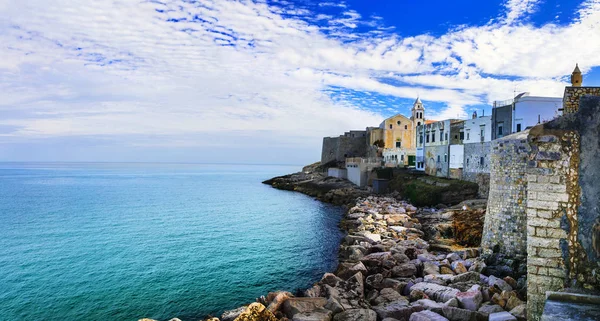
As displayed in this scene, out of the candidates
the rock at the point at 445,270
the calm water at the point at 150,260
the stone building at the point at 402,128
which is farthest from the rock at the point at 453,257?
the stone building at the point at 402,128

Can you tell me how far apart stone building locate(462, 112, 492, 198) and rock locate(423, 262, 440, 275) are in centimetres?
1773

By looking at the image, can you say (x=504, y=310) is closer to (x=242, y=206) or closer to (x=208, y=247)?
(x=208, y=247)

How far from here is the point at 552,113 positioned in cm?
2981

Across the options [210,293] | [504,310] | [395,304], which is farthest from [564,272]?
[210,293]

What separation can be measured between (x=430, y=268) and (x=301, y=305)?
6766mm

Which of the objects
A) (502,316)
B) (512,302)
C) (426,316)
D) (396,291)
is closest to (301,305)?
(396,291)

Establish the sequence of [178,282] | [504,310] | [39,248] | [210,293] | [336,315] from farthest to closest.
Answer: [39,248], [178,282], [210,293], [336,315], [504,310]

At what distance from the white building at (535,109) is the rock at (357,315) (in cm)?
2446

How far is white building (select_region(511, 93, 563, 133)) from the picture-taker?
97.5ft

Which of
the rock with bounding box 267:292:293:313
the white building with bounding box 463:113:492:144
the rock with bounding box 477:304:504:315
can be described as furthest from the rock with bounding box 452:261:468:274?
the white building with bounding box 463:113:492:144

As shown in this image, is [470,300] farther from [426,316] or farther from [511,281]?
[511,281]

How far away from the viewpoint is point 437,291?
13438 millimetres

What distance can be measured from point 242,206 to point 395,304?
36163 mm

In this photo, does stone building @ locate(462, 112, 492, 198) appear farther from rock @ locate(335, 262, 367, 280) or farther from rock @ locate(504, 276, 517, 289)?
rock @ locate(504, 276, 517, 289)
